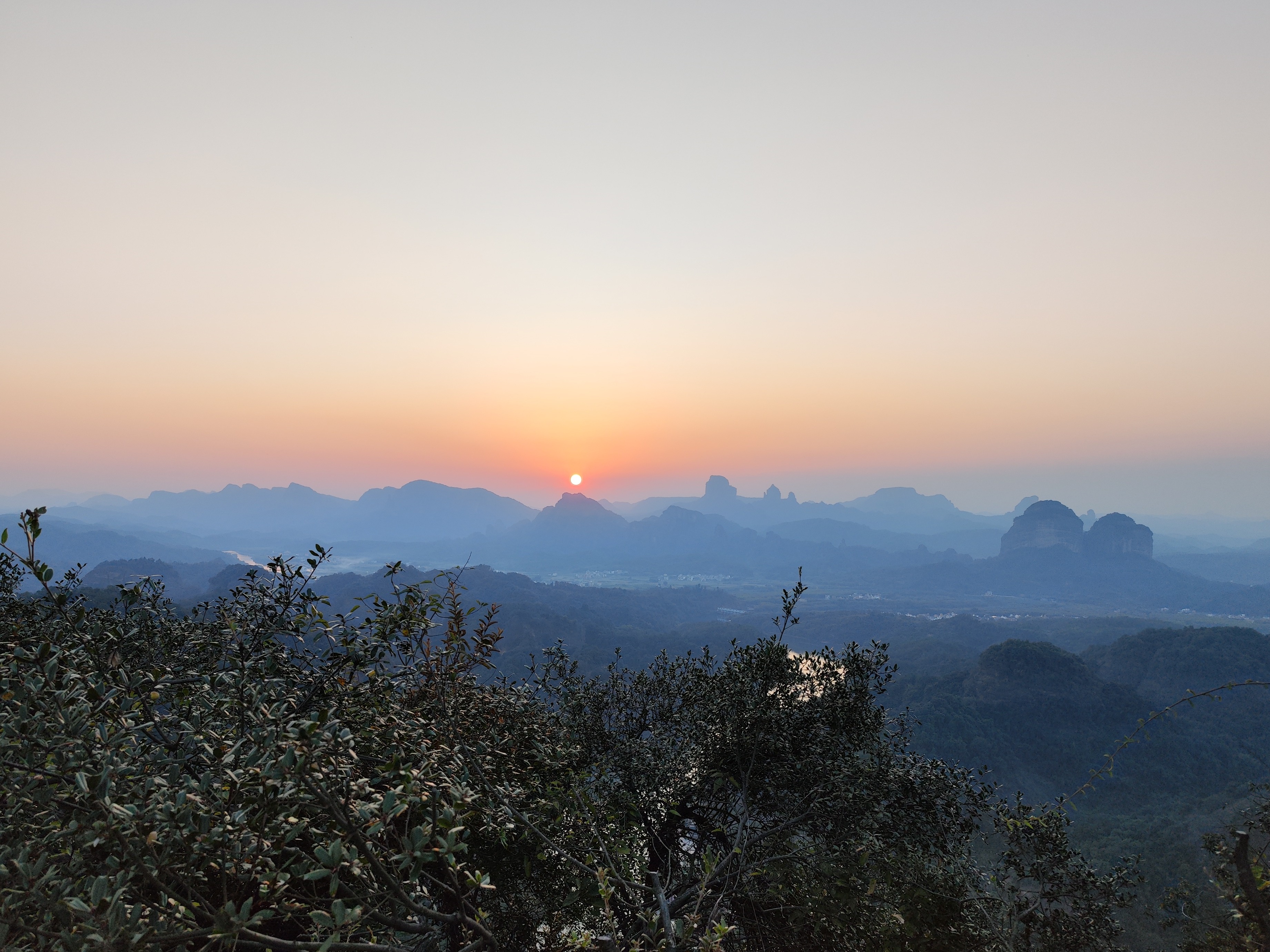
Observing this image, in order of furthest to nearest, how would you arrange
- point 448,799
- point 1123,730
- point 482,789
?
point 1123,730 → point 482,789 → point 448,799

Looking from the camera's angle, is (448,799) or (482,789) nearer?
(448,799)

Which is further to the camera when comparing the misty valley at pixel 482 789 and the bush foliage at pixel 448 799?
the misty valley at pixel 482 789

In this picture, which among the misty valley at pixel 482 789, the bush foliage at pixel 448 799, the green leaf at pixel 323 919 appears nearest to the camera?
the green leaf at pixel 323 919

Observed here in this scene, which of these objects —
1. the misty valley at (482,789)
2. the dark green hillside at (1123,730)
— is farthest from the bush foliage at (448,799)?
the dark green hillside at (1123,730)

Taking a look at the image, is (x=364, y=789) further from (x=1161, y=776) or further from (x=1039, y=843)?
(x=1161, y=776)

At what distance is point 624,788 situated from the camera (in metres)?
12.1

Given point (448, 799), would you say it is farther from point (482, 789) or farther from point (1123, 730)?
point (1123, 730)

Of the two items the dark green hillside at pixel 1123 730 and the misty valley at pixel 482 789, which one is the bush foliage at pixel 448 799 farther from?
the dark green hillside at pixel 1123 730

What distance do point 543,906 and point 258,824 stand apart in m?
6.72

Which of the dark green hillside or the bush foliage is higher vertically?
Answer: the bush foliage

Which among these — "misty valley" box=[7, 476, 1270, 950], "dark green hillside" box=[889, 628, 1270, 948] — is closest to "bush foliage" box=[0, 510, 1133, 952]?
"misty valley" box=[7, 476, 1270, 950]

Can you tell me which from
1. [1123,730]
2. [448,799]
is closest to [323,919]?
[448,799]

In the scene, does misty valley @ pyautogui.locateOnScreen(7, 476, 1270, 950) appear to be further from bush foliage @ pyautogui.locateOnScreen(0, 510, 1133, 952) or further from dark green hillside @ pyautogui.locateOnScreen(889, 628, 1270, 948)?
dark green hillside @ pyautogui.locateOnScreen(889, 628, 1270, 948)

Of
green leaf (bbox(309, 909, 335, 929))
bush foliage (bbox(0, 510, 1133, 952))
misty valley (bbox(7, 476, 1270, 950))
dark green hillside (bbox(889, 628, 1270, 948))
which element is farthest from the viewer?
dark green hillside (bbox(889, 628, 1270, 948))
